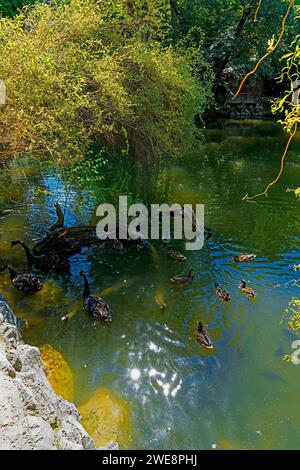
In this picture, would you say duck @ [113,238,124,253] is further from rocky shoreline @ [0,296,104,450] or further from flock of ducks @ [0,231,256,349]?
rocky shoreline @ [0,296,104,450]

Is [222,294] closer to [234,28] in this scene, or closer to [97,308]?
[97,308]

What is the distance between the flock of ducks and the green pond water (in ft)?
0.64

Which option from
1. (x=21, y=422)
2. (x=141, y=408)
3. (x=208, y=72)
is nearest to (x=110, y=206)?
(x=208, y=72)

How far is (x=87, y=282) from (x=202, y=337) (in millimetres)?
3346

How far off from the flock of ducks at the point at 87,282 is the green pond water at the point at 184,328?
196mm

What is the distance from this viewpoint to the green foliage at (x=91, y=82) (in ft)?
29.8

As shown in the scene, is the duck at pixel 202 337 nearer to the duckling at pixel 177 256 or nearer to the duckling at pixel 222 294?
the duckling at pixel 222 294

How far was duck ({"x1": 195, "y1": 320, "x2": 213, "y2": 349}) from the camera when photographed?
837 centimetres

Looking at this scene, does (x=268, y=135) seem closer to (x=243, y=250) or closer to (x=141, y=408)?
(x=243, y=250)

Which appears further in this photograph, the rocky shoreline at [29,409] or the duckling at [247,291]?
the duckling at [247,291]

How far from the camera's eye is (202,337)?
8445mm

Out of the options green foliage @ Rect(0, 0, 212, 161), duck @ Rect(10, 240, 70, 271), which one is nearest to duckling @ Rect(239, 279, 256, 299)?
duck @ Rect(10, 240, 70, 271)

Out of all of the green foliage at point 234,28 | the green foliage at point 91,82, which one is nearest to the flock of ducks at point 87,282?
the green foliage at point 91,82
